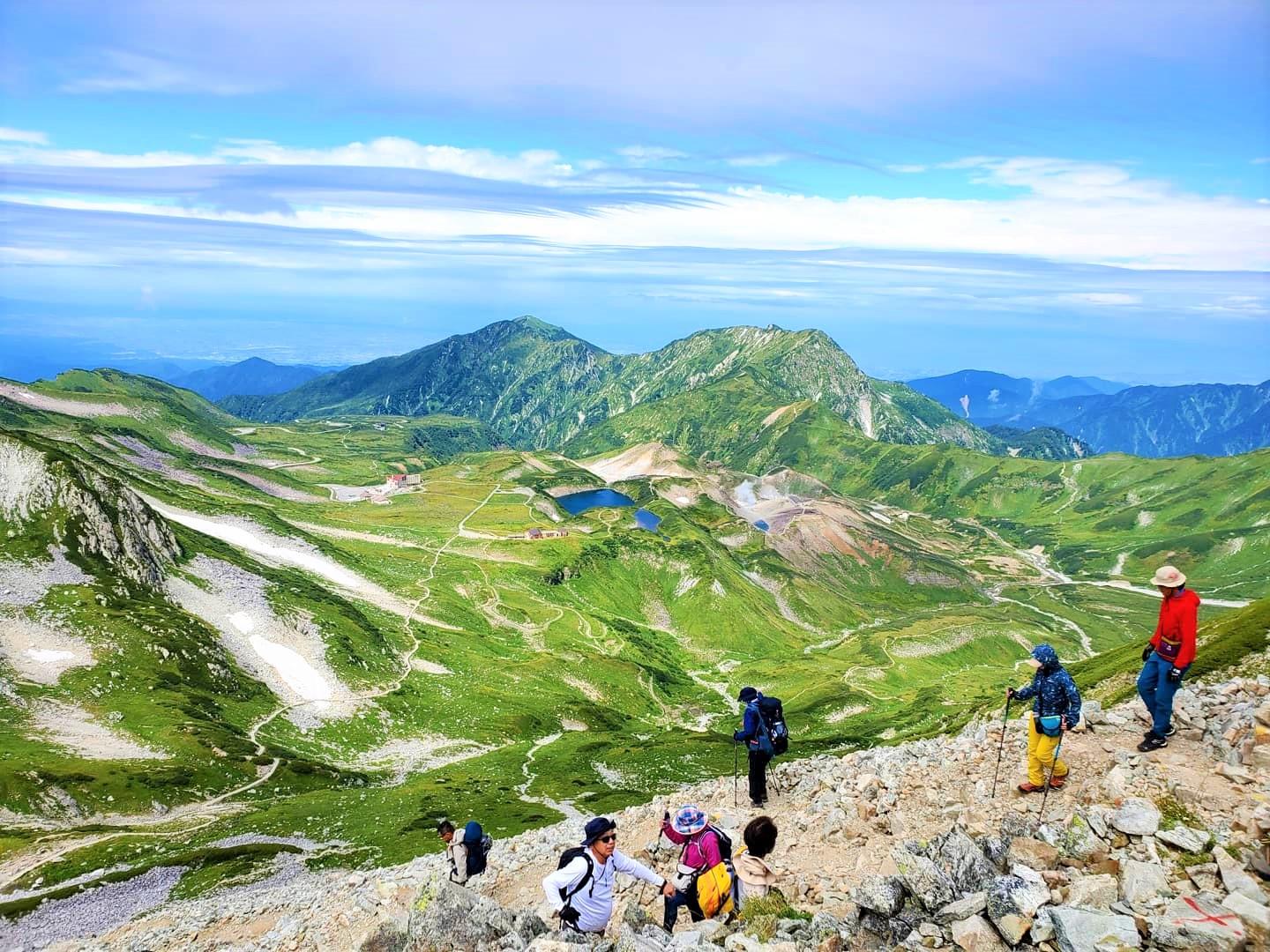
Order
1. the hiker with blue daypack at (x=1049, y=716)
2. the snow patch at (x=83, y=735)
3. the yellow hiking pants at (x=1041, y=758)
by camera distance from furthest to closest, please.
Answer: the snow patch at (x=83, y=735)
the yellow hiking pants at (x=1041, y=758)
the hiker with blue daypack at (x=1049, y=716)

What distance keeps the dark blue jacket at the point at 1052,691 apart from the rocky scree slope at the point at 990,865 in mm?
1972

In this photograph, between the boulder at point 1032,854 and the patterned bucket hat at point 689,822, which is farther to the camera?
the boulder at point 1032,854

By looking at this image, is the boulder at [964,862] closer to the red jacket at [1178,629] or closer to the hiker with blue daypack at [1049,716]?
the hiker with blue daypack at [1049,716]

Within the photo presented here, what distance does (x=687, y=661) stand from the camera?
18700 cm

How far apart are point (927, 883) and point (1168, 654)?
11.0m

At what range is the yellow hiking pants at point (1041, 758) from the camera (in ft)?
67.9

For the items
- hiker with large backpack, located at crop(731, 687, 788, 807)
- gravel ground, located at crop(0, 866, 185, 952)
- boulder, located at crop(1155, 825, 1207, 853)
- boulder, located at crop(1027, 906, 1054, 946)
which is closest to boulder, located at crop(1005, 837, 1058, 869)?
boulder, located at crop(1155, 825, 1207, 853)


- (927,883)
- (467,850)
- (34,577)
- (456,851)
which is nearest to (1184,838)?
(927,883)

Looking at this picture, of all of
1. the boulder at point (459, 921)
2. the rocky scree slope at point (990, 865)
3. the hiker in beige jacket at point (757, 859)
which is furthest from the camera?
the hiker in beige jacket at point (757, 859)

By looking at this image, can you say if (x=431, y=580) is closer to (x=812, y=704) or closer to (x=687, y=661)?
(x=687, y=661)

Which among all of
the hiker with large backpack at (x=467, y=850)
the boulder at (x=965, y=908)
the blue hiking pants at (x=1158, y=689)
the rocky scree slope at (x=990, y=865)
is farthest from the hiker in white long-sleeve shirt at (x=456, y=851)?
the blue hiking pants at (x=1158, y=689)

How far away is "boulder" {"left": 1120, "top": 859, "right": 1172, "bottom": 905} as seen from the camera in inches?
522

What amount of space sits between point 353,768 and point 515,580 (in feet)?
360

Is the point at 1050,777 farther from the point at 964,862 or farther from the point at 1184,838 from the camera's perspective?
the point at 964,862
